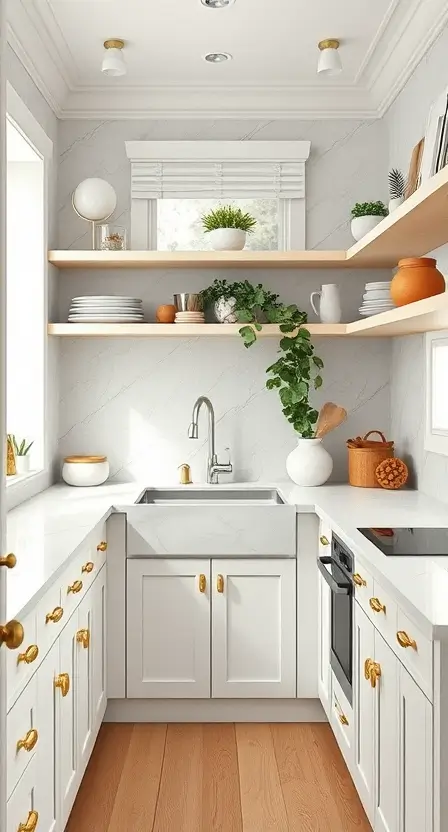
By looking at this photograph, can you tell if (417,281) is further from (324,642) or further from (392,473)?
(324,642)

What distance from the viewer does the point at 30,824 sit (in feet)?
5.86

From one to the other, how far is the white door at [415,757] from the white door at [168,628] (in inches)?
54.3

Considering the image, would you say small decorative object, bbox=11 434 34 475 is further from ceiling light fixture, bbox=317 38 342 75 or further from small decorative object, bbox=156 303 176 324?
ceiling light fixture, bbox=317 38 342 75

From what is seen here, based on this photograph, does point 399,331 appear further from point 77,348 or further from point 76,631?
point 76,631

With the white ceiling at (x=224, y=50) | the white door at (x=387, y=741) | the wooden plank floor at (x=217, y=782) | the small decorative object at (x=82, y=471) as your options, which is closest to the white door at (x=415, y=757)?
the white door at (x=387, y=741)

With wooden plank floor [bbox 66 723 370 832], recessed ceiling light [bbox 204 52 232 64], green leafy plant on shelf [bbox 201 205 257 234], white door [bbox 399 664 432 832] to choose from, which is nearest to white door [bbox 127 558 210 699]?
wooden plank floor [bbox 66 723 370 832]

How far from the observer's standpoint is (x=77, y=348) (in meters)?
3.85

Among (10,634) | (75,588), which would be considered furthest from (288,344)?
(10,634)

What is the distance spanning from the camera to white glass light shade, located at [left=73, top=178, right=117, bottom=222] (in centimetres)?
359

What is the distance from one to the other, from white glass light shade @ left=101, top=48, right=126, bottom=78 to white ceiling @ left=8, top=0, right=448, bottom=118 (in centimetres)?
6

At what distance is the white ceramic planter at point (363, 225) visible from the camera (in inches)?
136

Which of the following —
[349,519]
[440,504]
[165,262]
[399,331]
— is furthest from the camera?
[165,262]

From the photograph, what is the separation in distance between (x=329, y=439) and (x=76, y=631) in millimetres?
1797

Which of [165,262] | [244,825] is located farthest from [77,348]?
[244,825]
